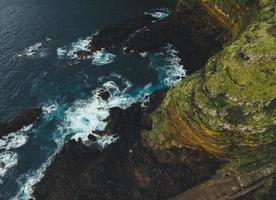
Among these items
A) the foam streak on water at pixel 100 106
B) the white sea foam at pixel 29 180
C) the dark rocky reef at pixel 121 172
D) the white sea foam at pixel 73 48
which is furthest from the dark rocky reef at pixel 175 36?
the white sea foam at pixel 29 180

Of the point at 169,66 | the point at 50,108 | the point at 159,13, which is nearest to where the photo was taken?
Result: the point at 50,108

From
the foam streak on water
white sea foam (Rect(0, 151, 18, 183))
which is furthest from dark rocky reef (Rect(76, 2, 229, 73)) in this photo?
white sea foam (Rect(0, 151, 18, 183))

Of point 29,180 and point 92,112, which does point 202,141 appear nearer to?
point 92,112

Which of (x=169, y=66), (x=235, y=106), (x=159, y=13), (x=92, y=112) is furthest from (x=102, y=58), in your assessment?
(x=235, y=106)

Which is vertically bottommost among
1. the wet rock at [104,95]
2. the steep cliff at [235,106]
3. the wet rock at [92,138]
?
the wet rock at [92,138]

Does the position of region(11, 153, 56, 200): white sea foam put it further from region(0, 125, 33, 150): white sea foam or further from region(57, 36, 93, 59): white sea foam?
region(57, 36, 93, 59): white sea foam

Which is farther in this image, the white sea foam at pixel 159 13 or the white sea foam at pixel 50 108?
the white sea foam at pixel 159 13

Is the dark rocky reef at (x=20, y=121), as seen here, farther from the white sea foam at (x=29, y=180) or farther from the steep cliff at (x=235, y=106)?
the steep cliff at (x=235, y=106)
